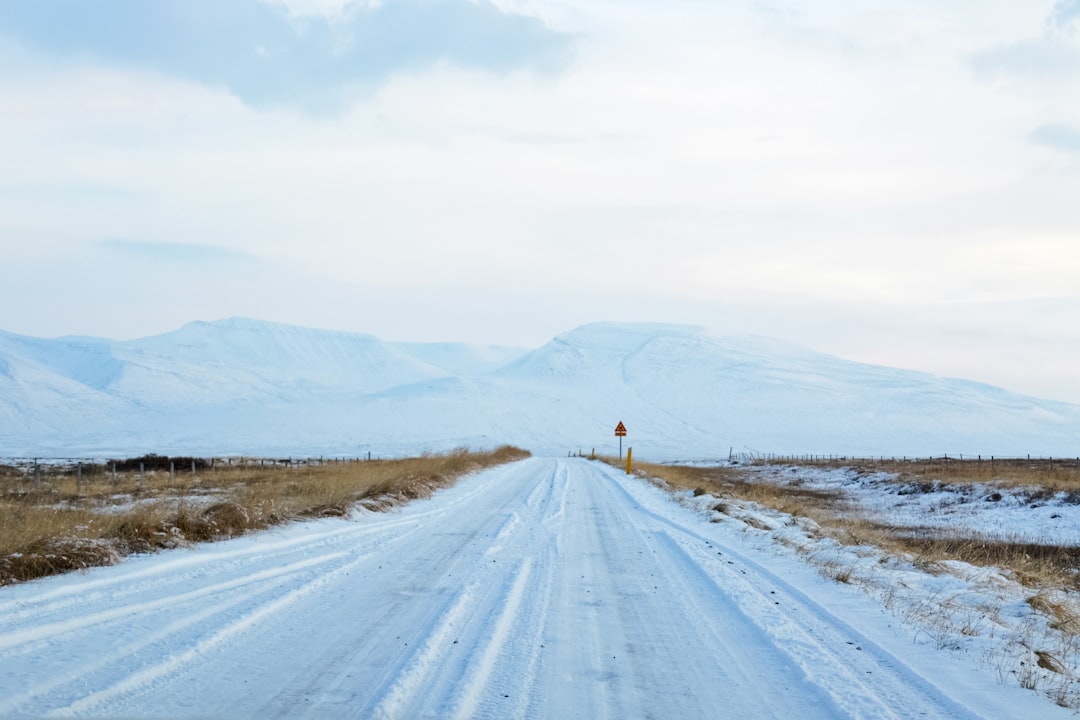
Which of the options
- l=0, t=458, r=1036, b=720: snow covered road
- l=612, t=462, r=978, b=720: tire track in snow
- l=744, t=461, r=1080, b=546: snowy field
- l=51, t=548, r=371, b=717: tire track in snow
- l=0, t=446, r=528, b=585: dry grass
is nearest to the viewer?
l=51, t=548, r=371, b=717: tire track in snow

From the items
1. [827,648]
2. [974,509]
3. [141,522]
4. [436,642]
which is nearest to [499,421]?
[974,509]

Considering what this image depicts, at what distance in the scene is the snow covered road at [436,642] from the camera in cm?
529

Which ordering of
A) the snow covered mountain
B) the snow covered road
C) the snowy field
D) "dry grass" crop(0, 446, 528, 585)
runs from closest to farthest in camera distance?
the snow covered road
"dry grass" crop(0, 446, 528, 585)
the snowy field
the snow covered mountain

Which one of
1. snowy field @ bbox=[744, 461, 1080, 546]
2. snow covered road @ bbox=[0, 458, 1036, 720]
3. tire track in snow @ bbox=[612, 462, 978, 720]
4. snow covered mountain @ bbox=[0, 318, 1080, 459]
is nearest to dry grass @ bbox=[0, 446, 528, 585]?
snow covered road @ bbox=[0, 458, 1036, 720]

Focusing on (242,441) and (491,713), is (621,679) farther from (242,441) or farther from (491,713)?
(242,441)

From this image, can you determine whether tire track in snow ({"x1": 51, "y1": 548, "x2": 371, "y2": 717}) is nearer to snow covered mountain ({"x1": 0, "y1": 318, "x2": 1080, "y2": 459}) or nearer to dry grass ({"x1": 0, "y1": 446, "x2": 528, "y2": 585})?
dry grass ({"x1": 0, "y1": 446, "x2": 528, "y2": 585})

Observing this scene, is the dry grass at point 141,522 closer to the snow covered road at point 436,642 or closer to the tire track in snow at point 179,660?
the snow covered road at point 436,642

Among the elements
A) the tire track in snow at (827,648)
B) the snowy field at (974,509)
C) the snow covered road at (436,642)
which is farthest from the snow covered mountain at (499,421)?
the tire track in snow at (827,648)

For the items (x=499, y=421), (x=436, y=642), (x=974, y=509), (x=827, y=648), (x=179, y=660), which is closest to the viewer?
(x=179, y=660)

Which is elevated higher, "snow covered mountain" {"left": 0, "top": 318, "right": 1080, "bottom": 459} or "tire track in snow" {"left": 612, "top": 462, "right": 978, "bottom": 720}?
"snow covered mountain" {"left": 0, "top": 318, "right": 1080, "bottom": 459}

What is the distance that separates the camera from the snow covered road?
5.29 metres

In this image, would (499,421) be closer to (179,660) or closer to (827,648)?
(827,648)

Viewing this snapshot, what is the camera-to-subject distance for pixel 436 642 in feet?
21.9

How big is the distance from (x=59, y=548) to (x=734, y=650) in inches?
294
